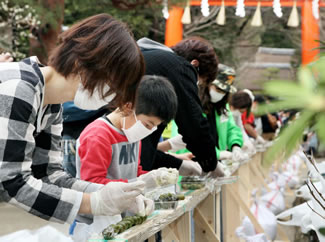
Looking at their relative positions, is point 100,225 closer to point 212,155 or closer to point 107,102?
point 107,102

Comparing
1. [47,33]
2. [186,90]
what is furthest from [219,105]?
[47,33]

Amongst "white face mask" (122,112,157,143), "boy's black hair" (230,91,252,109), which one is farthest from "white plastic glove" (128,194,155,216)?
"boy's black hair" (230,91,252,109)

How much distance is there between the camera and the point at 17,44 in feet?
30.2

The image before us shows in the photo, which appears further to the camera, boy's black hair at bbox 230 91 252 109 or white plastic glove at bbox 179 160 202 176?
boy's black hair at bbox 230 91 252 109

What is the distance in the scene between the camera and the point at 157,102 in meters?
2.17

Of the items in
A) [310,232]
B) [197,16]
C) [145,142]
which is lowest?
[197,16]

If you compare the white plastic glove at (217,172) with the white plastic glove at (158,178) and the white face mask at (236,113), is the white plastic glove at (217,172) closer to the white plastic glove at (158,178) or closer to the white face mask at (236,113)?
the white plastic glove at (158,178)

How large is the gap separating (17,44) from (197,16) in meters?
5.73

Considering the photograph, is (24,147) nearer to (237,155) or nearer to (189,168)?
(189,168)

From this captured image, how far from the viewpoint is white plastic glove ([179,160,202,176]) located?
2856 millimetres

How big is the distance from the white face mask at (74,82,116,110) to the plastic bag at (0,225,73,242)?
0.42 metres

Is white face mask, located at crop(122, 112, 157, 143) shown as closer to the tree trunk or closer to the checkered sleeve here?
the checkered sleeve

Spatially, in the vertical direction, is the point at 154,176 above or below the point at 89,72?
below

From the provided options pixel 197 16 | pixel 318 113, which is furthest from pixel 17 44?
pixel 318 113
